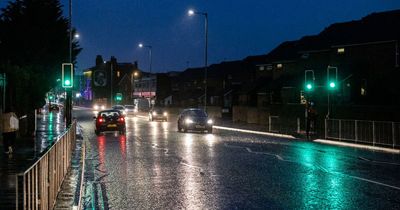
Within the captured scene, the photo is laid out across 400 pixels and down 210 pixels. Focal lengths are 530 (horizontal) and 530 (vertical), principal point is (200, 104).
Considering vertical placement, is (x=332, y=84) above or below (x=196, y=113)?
above

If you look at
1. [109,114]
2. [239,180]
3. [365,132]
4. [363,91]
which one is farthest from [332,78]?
[363,91]

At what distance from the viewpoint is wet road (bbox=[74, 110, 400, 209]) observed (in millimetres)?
10250

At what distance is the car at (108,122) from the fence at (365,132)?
506 inches

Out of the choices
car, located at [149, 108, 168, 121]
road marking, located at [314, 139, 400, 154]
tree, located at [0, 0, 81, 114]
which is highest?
tree, located at [0, 0, 81, 114]

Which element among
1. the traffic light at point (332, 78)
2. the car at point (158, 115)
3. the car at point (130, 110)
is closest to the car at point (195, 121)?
→ the traffic light at point (332, 78)

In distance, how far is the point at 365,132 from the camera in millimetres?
26578

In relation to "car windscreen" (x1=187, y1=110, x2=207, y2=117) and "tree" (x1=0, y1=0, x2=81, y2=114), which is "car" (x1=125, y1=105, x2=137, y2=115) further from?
"car windscreen" (x1=187, y1=110, x2=207, y2=117)

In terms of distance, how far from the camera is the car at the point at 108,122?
3359 centimetres

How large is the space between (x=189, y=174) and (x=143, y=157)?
16.9 feet

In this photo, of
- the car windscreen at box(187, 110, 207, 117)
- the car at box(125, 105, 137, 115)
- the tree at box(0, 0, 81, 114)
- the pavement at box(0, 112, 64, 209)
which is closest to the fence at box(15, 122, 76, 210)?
the pavement at box(0, 112, 64, 209)

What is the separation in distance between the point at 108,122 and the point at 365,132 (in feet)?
51.9

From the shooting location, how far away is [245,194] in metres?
11.1

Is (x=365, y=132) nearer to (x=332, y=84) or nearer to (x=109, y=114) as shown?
(x=332, y=84)

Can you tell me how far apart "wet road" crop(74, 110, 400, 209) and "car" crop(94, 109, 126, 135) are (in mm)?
12427
